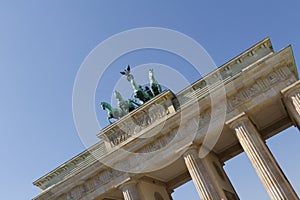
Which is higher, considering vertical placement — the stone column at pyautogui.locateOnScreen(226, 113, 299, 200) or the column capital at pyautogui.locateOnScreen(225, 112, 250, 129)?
the column capital at pyautogui.locateOnScreen(225, 112, 250, 129)

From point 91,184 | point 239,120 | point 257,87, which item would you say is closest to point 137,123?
point 91,184

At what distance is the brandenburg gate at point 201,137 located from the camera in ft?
68.5

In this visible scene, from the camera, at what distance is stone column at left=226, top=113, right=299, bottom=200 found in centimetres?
1844

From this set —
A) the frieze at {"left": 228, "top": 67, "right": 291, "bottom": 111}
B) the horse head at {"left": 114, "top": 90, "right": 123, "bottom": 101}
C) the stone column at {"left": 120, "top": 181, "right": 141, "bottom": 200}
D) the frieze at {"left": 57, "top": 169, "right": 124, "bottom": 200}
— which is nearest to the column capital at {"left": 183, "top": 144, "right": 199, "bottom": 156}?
the frieze at {"left": 228, "top": 67, "right": 291, "bottom": 111}

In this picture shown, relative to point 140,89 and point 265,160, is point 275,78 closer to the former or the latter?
point 265,160

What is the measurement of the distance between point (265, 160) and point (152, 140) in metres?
8.00

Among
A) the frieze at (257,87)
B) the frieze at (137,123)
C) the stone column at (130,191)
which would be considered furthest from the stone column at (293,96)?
the stone column at (130,191)

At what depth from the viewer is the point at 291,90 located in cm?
2027

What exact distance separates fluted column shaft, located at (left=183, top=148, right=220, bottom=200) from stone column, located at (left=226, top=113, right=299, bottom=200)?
3.05 m

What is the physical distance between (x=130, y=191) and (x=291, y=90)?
42.3 ft

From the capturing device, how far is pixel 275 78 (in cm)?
2152

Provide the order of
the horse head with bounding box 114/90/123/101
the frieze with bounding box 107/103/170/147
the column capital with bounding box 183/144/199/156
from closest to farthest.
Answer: the column capital with bounding box 183/144/199/156 → the frieze with bounding box 107/103/170/147 → the horse head with bounding box 114/90/123/101

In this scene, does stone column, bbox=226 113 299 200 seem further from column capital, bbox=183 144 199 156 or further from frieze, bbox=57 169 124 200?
frieze, bbox=57 169 124 200

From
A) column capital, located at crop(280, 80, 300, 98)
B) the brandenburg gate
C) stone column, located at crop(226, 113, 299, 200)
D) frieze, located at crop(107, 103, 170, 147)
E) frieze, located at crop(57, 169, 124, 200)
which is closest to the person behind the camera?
stone column, located at crop(226, 113, 299, 200)
